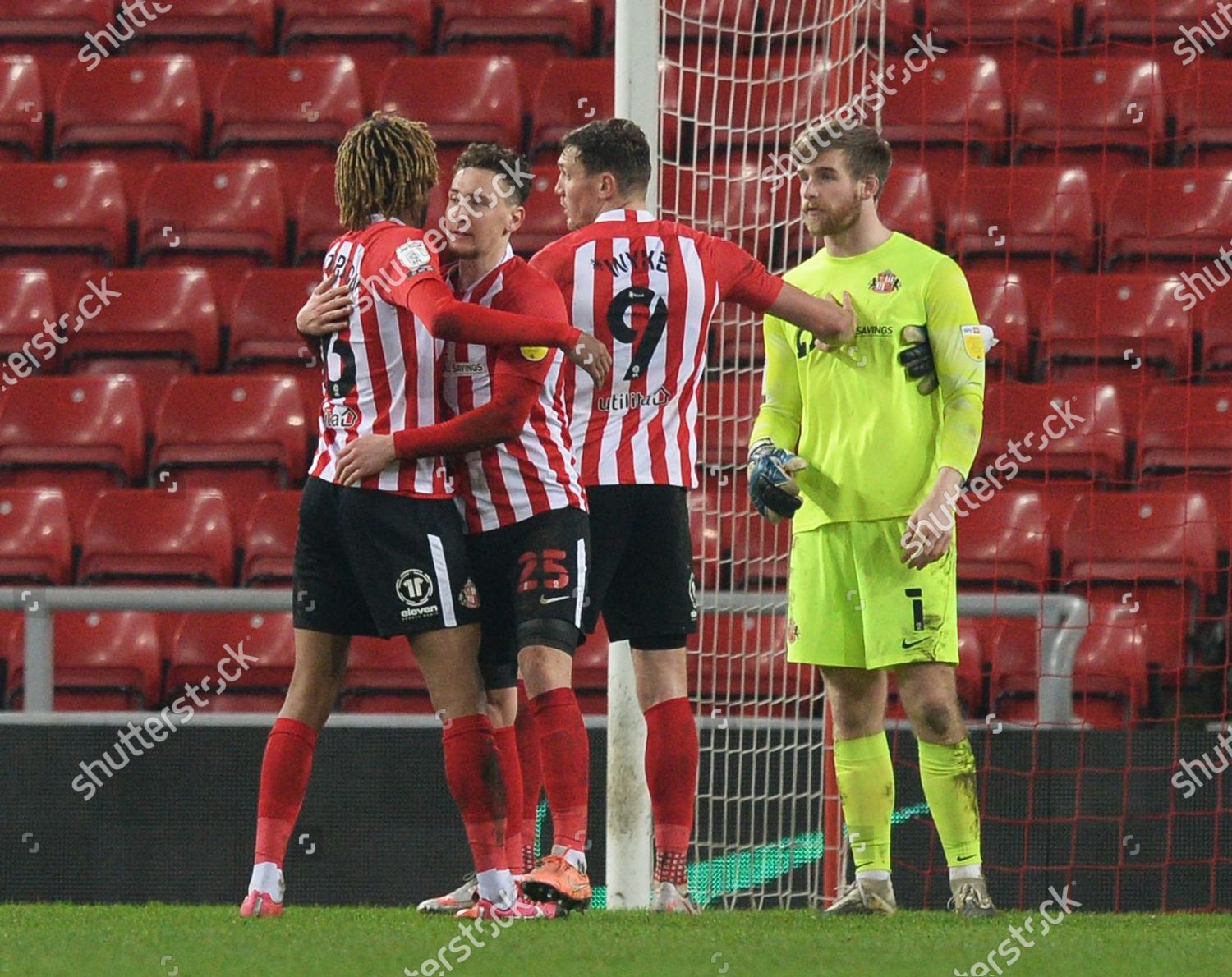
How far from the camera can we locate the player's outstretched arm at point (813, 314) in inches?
170

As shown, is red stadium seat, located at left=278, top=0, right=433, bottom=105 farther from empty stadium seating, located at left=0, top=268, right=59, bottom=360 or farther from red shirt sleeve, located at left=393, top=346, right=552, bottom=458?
red shirt sleeve, located at left=393, top=346, right=552, bottom=458

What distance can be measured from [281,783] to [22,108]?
5.72 metres

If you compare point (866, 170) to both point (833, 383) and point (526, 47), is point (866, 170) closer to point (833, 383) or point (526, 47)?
point (833, 383)

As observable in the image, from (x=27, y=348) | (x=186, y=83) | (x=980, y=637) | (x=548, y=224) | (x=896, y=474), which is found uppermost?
(x=186, y=83)

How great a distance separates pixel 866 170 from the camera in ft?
14.7

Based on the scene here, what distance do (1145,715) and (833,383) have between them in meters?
2.52

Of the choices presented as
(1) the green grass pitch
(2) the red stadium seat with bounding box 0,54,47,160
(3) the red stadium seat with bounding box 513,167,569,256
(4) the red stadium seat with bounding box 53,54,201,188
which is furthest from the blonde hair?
(2) the red stadium seat with bounding box 0,54,47,160

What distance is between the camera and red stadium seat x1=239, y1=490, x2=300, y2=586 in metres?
6.86

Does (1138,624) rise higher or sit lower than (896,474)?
lower

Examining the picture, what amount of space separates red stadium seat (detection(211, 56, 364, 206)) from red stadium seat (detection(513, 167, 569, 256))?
3.56ft

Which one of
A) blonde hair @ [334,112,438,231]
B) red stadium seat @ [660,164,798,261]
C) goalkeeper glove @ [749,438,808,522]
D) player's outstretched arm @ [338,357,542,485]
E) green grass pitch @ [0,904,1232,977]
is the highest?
red stadium seat @ [660,164,798,261]

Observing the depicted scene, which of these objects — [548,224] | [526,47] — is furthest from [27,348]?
[526,47]

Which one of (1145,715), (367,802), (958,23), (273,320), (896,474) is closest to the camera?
(896,474)

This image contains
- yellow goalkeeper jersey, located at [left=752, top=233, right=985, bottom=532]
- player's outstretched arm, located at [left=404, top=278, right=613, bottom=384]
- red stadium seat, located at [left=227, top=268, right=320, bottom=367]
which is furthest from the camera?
red stadium seat, located at [left=227, top=268, right=320, bottom=367]
